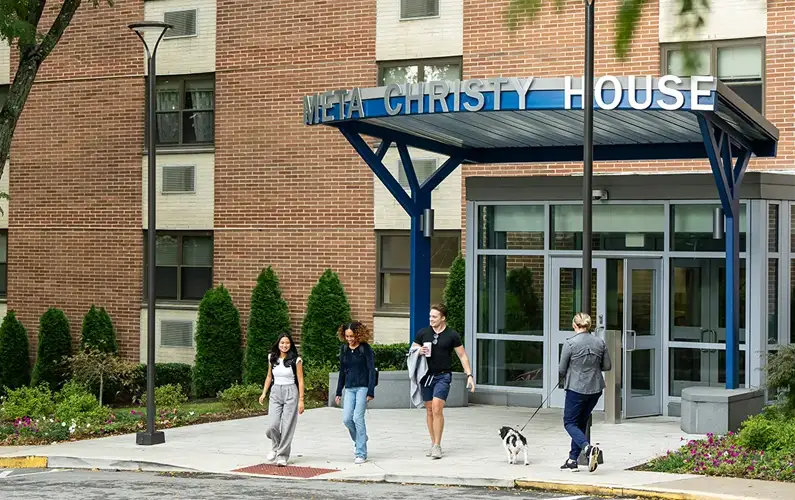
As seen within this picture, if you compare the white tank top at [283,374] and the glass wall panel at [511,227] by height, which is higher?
the glass wall panel at [511,227]

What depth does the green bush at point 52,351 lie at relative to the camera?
2562 centimetres

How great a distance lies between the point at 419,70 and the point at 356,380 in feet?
34.3

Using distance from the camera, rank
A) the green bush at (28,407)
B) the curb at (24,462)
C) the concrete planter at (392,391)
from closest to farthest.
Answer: the curb at (24,462), the green bush at (28,407), the concrete planter at (392,391)

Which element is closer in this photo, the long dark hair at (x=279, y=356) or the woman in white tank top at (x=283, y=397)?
the woman in white tank top at (x=283, y=397)

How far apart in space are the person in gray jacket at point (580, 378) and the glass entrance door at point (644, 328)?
505 centimetres

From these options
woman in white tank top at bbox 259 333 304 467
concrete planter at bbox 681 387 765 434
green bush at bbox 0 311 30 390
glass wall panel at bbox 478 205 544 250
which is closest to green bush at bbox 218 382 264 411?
glass wall panel at bbox 478 205 544 250

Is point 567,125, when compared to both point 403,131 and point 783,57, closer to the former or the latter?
point 403,131

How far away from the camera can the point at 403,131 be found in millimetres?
17500

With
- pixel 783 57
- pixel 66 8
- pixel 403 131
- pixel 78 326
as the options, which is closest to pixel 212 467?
pixel 403 131

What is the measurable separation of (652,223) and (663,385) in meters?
2.37

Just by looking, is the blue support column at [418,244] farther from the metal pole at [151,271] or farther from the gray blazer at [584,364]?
the gray blazer at [584,364]

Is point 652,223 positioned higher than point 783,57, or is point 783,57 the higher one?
point 783,57

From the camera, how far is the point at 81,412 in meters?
16.6

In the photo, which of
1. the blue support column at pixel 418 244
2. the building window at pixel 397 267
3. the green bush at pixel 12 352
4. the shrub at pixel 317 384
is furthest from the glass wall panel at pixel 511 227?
the green bush at pixel 12 352
